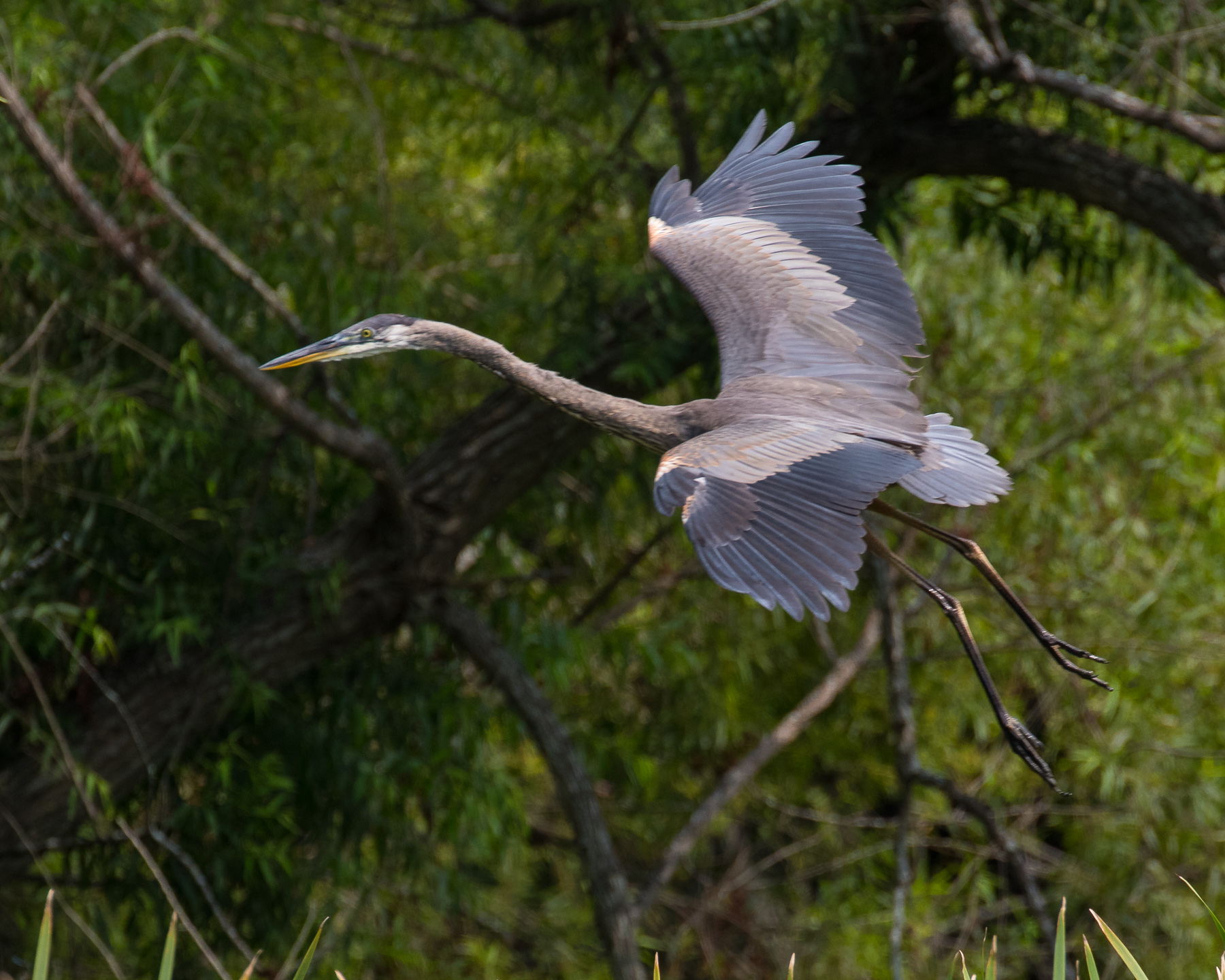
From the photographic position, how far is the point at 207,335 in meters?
3.11

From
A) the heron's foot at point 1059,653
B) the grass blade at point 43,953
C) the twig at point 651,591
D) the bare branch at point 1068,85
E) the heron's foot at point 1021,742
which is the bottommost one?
the twig at point 651,591

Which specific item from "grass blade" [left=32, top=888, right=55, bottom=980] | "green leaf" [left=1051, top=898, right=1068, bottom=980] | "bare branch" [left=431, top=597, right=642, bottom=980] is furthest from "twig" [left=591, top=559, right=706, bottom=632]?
"grass blade" [left=32, top=888, right=55, bottom=980]

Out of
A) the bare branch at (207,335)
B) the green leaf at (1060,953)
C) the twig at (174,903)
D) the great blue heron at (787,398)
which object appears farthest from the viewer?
the bare branch at (207,335)

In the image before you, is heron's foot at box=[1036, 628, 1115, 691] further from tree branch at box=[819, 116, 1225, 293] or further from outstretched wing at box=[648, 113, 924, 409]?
tree branch at box=[819, 116, 1225, 293]

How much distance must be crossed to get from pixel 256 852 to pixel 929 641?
9.39 feet

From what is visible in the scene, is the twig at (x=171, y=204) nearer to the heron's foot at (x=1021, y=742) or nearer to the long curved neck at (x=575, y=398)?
the long curved neck at (x=575, y=398)

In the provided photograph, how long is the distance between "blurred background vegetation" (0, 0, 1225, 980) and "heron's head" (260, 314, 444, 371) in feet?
2.41

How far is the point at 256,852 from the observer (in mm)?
3510

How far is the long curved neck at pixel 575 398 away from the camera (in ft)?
8.30

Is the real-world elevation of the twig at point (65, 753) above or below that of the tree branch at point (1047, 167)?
below

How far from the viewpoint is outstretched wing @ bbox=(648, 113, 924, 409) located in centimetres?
271

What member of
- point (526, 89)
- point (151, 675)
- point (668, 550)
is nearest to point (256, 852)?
point (151, 675)

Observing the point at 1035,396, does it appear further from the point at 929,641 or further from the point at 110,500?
the point at 110,500

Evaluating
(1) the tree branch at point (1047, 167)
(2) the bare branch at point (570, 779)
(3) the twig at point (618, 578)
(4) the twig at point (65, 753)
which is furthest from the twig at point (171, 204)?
(3) the twig at point (618, 578)
